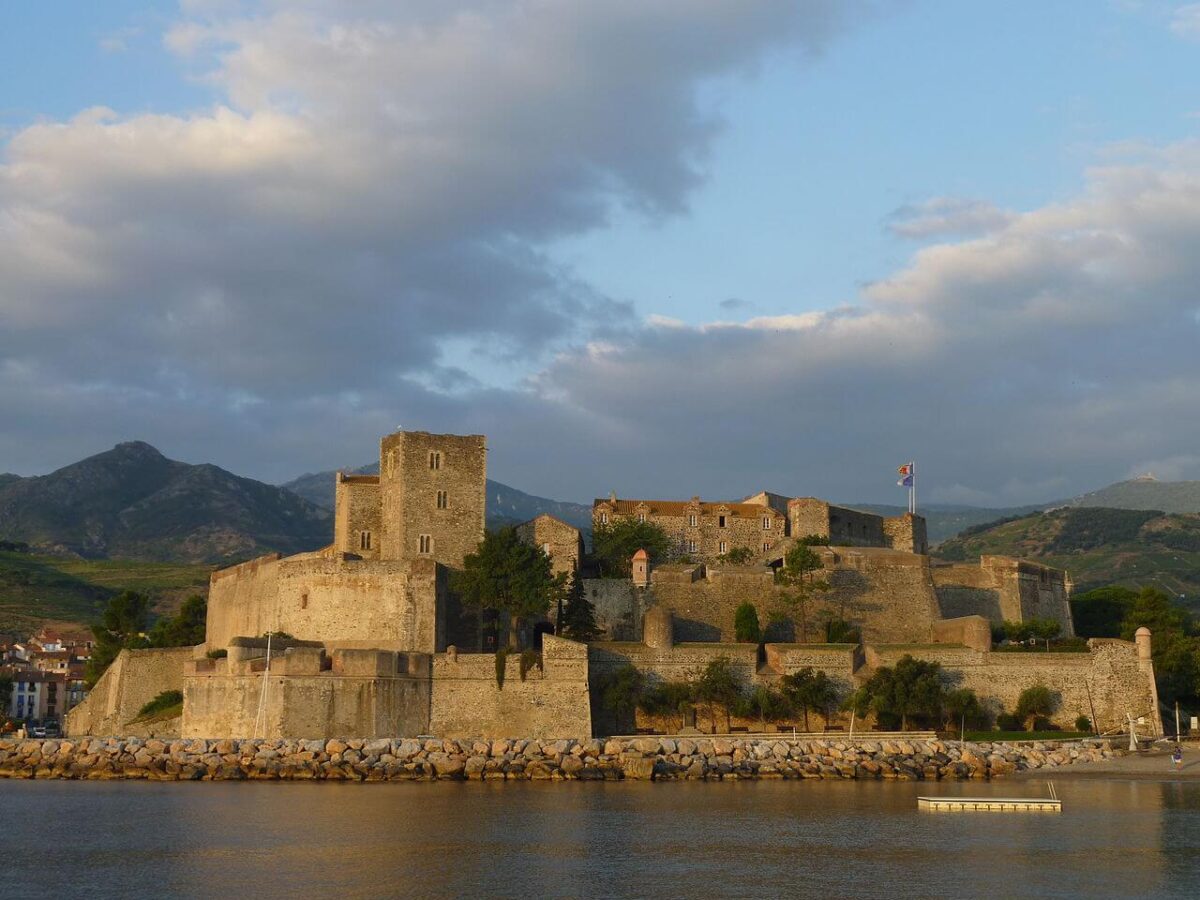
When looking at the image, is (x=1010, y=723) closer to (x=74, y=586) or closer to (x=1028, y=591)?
(x=1028, y=591)

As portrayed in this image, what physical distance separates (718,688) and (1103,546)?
105026 mm

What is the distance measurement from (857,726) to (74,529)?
15674 centimetres

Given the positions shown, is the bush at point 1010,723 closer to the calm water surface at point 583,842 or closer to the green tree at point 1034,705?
the green tree at point 1034,705

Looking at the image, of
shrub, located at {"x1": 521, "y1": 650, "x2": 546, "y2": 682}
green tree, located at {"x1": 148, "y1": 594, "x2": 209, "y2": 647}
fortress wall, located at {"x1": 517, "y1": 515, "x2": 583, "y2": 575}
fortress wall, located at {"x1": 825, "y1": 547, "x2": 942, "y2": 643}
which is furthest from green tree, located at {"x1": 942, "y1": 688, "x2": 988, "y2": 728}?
green tree, located at {"x1": 148, "y1": 594, "x2": 209, "y2": 647}

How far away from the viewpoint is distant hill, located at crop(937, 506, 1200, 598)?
12750 centimetres

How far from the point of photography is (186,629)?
5738cm

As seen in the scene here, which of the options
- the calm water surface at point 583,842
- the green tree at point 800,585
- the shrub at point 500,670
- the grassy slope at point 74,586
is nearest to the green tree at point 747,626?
the green tree at point 800,585

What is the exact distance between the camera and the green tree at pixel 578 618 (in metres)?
47.7

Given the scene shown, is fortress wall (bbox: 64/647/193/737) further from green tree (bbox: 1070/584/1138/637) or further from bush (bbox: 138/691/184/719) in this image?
green tree (bbox: 1070/584/1138/637)

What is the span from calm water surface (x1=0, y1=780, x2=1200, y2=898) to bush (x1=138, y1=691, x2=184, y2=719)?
35.9ft

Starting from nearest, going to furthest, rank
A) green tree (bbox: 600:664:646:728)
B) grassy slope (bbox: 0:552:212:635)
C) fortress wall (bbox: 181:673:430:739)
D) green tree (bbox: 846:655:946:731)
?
1. fortress wall (bbox: 181:673:430:739)
2. green tree (bbox: 600:664:646:728)
3. green tree (bbox: 846:655:946:731)
4. grassy slope (bbox: 0:552:212:635)

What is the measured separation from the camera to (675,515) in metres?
57.8

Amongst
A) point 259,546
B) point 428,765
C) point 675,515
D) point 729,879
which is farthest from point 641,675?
point 259,546

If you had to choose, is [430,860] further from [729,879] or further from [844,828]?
[844,828]
